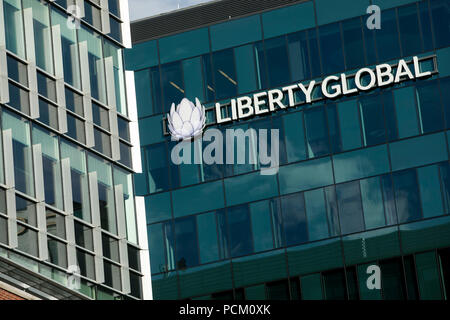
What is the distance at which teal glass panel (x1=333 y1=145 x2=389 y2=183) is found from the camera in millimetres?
52688

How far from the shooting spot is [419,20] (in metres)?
53.3

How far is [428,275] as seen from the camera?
50.8 metres

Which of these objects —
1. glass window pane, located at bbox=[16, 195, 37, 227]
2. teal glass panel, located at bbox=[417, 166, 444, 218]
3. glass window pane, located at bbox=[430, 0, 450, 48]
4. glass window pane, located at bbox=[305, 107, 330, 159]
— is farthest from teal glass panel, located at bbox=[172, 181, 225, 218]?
glass window pane, located at bbox=[16, 195, 37, 227]

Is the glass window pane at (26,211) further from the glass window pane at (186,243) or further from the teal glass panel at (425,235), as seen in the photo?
the glass window pane at (186,243)

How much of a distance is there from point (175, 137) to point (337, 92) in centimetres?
842

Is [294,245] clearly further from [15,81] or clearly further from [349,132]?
[15,81]

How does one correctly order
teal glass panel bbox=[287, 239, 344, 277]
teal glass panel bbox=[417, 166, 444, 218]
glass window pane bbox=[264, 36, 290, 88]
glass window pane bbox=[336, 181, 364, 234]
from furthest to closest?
glass window pane bbox=[264, 36, 290, 88] < teal glass panel bbox=[287, 239, 344, 277] < glass window pane bbox=[336, 181, 364, 234] < teal glass panel bbox=[417, 166, 444, 218]

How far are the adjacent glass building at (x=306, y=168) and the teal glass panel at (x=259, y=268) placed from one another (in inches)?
2.5

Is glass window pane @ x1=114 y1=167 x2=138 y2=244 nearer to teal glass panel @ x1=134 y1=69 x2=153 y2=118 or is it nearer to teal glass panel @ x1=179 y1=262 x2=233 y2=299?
teal glass panel @ x1=179 y1=262 x2=233 y2=299

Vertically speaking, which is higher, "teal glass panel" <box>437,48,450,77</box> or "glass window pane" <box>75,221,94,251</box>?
"teal glass panel" <box>437,48,450,77</box>

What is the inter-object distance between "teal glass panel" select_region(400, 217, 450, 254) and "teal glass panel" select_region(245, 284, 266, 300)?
6820 millimetres

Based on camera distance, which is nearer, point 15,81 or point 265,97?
point 15,81

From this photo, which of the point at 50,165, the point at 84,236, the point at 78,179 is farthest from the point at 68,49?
the point at 84,236
